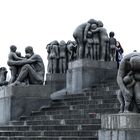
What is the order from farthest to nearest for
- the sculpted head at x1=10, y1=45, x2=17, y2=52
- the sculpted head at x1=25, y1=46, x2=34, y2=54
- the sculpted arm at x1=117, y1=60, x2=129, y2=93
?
the sculpted head at x1=10, y1=45, x2=17, y2=52 < the sculpted head at x1=25, y1=46, x2=34, y2=54 < the sculpted arm at x1=117, y1=60, x2=129, y2=93

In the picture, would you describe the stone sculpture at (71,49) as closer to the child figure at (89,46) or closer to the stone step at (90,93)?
the child figure at (89,46)

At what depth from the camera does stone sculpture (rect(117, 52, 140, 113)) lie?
13133mm

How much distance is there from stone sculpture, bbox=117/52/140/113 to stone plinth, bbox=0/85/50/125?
7841mm

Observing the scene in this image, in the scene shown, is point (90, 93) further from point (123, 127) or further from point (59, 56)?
point (123, 127)

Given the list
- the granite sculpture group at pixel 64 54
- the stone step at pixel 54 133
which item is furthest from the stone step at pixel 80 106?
the granite sculpture group at pixel 64 54

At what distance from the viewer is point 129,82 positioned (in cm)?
1332

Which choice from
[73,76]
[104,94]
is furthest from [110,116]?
[73,76]

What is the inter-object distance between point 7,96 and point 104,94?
4344mm

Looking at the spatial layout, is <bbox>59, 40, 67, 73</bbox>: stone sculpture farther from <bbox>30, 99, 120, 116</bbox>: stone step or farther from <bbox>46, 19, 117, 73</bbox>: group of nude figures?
<bbox>30, 99, 120, 116</bbox>: stone step

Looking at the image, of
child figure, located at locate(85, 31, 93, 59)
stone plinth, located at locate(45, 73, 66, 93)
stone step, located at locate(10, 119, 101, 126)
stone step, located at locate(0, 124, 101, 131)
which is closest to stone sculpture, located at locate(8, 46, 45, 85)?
child figure, located at locate(85, 31, 93, 59)

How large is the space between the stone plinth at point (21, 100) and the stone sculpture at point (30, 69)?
36cm

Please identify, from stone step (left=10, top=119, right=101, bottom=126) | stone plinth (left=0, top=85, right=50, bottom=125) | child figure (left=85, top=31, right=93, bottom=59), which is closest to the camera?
stone step (left=10, top=119, right=101, bottom=126)

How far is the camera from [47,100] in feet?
69.1

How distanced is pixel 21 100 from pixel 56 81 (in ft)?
13.0
